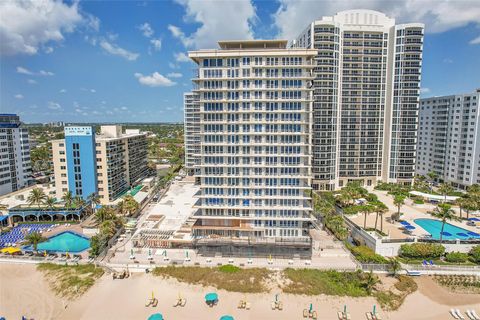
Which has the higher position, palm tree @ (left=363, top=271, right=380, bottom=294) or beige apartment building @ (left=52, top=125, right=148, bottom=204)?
beige apartment building @ (left=52, top=125, right=148, bottom=204)

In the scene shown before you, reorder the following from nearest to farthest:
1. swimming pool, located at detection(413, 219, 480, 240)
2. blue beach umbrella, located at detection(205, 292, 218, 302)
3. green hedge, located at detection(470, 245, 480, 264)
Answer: blue beach umbrella, located at detection(205, 292, 218, 302), green hedge, located at detection(470, 245, 480, 264), swimming pool, located at detection(413, 219, 480, 240)

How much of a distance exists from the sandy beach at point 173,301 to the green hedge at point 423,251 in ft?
18.7

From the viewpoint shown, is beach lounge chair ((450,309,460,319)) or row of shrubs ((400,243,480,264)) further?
row of shrubs ((400,243,480,264))

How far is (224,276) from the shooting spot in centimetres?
4653

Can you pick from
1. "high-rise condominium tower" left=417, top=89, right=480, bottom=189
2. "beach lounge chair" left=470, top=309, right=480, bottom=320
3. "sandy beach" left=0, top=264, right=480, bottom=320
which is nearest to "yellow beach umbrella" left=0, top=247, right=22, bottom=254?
"sandy beach" left=0, top=264, right=480, bottom=320

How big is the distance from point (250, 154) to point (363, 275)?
2749 centimetres

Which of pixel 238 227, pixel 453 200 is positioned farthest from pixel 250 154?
pixel 453 200

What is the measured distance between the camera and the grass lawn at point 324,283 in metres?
42.8

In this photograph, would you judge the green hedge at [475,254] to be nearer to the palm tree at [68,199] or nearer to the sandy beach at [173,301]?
the sandy beach at [173,301]

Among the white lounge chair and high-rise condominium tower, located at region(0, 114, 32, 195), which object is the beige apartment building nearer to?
high-rise condominium tower, located at region(0, 114, 32, 195)

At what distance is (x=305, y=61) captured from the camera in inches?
1939

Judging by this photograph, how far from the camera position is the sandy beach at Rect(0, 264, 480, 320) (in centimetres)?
3894

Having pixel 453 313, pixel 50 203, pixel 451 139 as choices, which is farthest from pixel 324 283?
pixel 451 139

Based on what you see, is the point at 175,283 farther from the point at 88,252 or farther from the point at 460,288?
the point at 460,288
